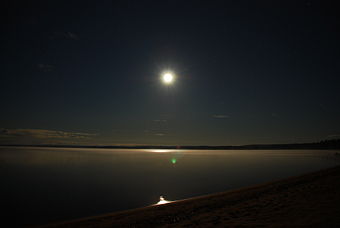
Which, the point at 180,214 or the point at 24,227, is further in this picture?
the point at 24,227

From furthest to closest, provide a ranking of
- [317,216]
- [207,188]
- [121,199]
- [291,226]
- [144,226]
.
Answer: [207,188]
[121,199]
[144,226]
[317,216]
[291,226]

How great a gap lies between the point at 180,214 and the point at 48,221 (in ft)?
33.1

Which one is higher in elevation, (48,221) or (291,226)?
(291,226)

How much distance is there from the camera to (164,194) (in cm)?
2420

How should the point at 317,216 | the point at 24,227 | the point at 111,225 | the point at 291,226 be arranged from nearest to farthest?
the point at 291,226
the point at 317,216
the point at 111,225
the point at 24,227

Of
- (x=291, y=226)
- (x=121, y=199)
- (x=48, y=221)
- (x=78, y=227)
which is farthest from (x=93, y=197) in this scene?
(x=291, y=226)

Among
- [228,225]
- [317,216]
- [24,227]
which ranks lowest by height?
[24,227]

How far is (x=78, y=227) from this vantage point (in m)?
12.8

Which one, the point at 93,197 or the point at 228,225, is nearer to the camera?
the point at 228,225

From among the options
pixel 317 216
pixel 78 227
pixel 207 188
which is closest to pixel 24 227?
pixel 78 227

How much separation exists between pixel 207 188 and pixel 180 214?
47.4 feet

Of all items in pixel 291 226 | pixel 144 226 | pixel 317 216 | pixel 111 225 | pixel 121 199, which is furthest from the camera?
pixel 121 199

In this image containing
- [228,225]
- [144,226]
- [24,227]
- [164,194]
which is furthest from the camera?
[164,194]

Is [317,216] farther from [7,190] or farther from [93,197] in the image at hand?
[7,190]
